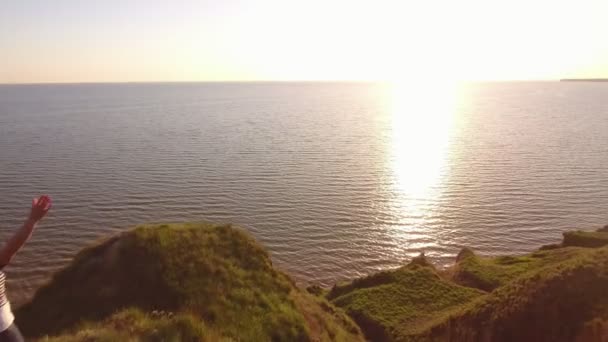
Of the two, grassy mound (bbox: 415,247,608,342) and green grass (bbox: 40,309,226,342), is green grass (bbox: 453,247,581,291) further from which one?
green grass (bbox: 40,309,226,342)

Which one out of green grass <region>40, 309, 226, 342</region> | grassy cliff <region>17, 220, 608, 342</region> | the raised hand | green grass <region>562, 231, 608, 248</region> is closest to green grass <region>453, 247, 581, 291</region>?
green grass <region>562, 231, 608, 248</region>

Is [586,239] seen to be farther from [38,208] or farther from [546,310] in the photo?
[38,208]

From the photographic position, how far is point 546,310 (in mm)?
25188

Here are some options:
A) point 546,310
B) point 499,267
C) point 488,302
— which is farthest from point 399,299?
point 499,267

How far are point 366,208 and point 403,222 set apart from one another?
19.5ft

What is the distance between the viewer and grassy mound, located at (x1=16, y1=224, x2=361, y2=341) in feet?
67.7

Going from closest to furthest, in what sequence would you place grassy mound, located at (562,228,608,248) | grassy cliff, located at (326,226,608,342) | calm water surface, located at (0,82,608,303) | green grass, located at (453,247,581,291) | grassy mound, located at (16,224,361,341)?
grassy mound, located at (16,224,361,341), grassy cliff, located at (326,226,608,342), green grass, located at (453,247,581,291), grassy mound, located at (562,228,608,248), calm water surface, located at (0,82,608,303)

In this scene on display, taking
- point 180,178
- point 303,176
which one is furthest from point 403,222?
point 180,178

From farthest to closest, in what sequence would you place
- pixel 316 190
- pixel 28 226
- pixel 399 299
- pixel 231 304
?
pixel 316 190, pixel 399 299, pixel 231 304, pixel 28 226

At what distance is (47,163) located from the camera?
84.0 metres

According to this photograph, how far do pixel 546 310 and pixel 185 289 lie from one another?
19.5m

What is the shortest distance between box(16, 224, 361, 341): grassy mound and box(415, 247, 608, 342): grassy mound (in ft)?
25.0

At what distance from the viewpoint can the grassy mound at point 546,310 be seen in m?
24.1

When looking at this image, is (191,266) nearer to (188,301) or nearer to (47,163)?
(188,301)
